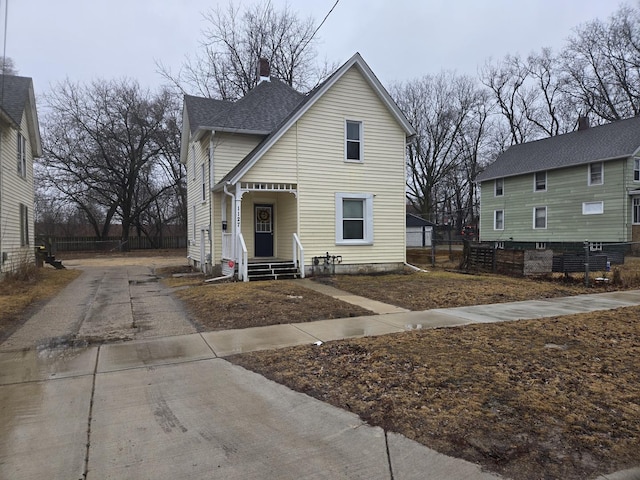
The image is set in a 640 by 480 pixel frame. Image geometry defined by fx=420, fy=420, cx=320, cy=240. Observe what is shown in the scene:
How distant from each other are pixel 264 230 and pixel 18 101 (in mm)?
9747

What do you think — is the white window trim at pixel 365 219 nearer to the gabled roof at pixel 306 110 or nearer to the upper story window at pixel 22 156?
the gabled roof at pixel 306 110

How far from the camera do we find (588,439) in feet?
10.8

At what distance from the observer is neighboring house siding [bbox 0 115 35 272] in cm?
1312

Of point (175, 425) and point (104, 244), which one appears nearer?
point (175, 425)

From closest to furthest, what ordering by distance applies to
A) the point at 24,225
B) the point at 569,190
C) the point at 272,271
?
the point at 272,271, the point at 24,225, the point at 569,190

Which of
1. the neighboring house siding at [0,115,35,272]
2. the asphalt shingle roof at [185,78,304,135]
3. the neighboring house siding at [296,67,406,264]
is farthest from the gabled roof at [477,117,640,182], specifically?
the neighboring house siding at [0,115,35,272]

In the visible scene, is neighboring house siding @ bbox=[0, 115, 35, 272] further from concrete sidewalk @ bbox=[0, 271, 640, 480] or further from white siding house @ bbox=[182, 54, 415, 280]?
concrete sidewalk @ bbox=[0, 271, 640, 480]

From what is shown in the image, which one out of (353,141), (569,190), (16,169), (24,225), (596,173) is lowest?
(24,225)

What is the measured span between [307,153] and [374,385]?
35.8ft

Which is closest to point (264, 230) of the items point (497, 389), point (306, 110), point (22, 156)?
point (306, 110)

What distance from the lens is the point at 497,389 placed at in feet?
14.0

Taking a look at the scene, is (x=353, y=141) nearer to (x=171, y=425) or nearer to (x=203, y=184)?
(x=203, y=184)

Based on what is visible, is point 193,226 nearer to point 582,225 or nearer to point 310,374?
point 310,374

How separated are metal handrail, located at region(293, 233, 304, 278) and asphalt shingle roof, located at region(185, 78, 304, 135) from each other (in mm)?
4180
